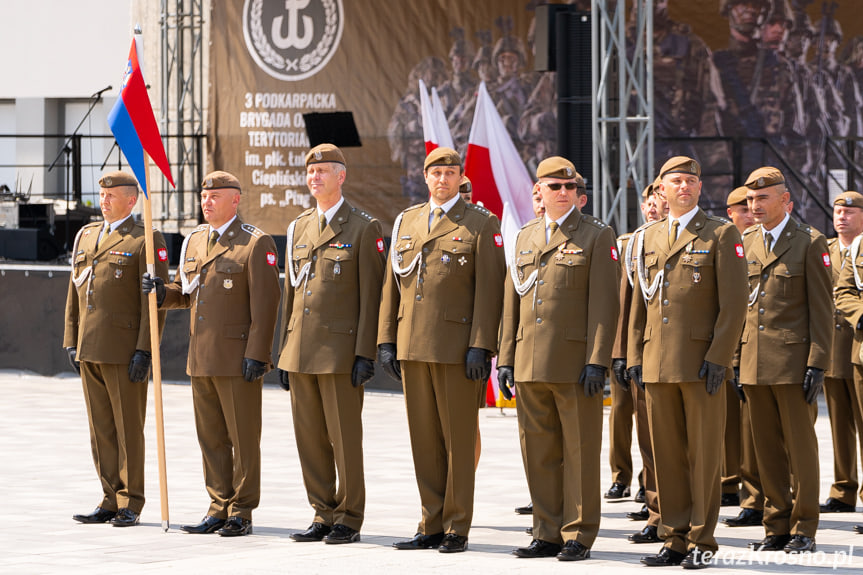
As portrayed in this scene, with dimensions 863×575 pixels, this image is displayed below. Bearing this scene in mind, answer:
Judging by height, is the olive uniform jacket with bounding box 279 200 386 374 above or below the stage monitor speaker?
below

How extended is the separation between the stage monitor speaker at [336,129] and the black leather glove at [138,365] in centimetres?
967

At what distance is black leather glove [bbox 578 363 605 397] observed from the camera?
20.4 ft

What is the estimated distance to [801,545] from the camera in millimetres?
6453

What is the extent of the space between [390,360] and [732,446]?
2310 millimetres

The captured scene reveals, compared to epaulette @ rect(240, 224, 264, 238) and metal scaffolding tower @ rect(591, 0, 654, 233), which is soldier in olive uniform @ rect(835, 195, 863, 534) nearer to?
epaulette @ rect(240, 224, 264, 238)

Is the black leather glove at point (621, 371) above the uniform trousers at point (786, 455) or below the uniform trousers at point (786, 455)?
above

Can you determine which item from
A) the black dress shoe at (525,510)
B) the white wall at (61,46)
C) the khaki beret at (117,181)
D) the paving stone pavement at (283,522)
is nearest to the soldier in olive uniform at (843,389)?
the paving stone pavement at (283,522)

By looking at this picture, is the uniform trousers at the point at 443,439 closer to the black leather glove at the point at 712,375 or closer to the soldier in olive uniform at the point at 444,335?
the soldier in olive uniform at the point at 444,335

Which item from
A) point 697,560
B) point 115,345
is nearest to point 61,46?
point 115,345

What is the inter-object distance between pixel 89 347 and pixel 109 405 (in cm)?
35

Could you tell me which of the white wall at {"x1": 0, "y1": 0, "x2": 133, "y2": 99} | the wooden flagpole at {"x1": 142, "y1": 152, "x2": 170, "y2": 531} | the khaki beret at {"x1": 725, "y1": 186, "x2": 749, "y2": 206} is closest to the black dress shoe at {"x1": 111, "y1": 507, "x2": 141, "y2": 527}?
the wooden flagpole at {"x1": 142, "y1": 152, "x2": 170, "y2": 531}

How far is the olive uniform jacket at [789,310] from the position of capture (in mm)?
6594

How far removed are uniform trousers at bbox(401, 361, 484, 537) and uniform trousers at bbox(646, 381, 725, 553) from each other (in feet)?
2.83

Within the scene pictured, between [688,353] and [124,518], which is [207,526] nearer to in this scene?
[124,518]
